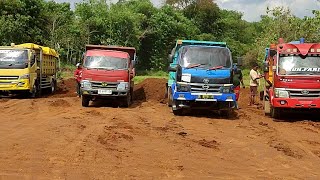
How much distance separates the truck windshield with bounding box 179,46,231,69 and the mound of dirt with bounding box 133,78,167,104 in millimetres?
5535

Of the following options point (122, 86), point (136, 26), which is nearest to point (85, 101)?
point (122, 86)

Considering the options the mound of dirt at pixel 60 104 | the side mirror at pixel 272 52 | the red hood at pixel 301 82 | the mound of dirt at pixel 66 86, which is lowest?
the mound of dirt at pixel 66 86

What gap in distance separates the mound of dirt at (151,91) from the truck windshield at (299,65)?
6737 mm

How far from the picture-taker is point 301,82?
1382 cm

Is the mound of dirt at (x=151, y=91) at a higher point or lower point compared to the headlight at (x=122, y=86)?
lower

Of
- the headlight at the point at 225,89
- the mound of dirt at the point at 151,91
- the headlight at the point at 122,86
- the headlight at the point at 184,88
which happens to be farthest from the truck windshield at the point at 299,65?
the mound of dirt at the point at 151,91

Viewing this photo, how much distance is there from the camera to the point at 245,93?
23781mm

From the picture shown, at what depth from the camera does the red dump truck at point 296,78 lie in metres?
13.8

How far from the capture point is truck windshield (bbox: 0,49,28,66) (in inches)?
776

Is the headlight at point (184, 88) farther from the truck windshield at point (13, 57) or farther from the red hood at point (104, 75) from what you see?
the truck windshield at point (13, 57)

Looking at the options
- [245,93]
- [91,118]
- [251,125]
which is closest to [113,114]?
[91,118]

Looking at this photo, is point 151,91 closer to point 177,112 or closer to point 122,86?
point 122,86

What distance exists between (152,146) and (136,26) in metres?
40.1

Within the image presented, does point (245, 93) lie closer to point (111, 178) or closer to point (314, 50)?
point (314, 50)
